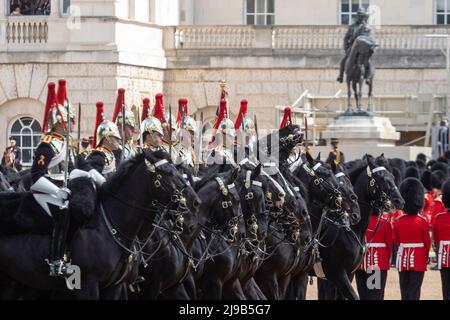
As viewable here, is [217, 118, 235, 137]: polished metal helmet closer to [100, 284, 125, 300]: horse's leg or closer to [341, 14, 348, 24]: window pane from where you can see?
[100, 284, 125, 300]: horse's leg

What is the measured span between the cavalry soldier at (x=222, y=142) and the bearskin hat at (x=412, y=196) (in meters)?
2.32

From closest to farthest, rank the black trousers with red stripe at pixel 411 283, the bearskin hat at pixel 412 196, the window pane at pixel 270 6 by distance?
1. the black trousers with red stripe at pixel 411 283
2. the bearskin hat at pixel 412 196
3. the window pane at pixel 270 6

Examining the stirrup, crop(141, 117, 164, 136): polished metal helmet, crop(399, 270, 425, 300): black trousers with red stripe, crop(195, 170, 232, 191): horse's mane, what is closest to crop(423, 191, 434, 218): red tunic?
crop(399, 270, 425, 300): black trousers with red stripe

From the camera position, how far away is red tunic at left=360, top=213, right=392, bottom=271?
67.1 ft

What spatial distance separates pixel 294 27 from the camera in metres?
41.7

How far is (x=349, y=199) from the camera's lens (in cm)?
1867

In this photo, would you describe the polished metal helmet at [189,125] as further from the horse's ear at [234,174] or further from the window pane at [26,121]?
the window pane at [26,121]

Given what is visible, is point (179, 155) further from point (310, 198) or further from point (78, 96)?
point (78, 96)

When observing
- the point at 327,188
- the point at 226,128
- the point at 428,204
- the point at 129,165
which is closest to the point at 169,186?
the point at 129,165

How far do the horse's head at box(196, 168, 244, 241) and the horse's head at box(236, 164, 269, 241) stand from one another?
21 centimetres

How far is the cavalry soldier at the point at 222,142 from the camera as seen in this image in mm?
18781

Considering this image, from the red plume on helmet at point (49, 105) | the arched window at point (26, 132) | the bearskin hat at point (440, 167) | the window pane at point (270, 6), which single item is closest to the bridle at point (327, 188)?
the red plume on helmet at point (49, 105)
